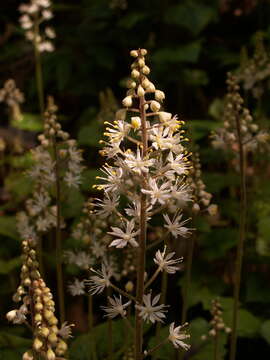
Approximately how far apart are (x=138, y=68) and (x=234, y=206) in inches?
97.1

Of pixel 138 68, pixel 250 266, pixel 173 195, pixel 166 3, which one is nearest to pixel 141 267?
pixel 173 195

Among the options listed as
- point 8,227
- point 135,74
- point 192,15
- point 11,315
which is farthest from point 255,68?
point 11,315

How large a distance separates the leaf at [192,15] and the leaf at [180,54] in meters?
0.19

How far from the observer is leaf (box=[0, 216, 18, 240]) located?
13.1ft

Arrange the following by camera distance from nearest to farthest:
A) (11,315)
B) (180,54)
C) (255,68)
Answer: (11,315)
(255,68)
(180,54)

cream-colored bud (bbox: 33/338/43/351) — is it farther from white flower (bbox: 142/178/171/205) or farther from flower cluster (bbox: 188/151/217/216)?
flower cluster (bbox: 188/151/217/216)

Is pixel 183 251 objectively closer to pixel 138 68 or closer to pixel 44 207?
pixel 44 207

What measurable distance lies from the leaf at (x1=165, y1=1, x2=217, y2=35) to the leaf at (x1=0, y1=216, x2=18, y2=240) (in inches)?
121

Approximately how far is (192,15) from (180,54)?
22.7 inches

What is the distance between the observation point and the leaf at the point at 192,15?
5992 mm

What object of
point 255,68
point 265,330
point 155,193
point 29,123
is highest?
point 255,68

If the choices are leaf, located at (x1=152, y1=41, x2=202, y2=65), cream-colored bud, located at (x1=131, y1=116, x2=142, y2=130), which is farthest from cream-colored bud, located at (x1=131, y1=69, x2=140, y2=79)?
leaf, located at (x1=152, y1=41, x2=202, y2=65)

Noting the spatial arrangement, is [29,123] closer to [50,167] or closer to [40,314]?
[50,167]

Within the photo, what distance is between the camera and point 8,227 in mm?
4109
